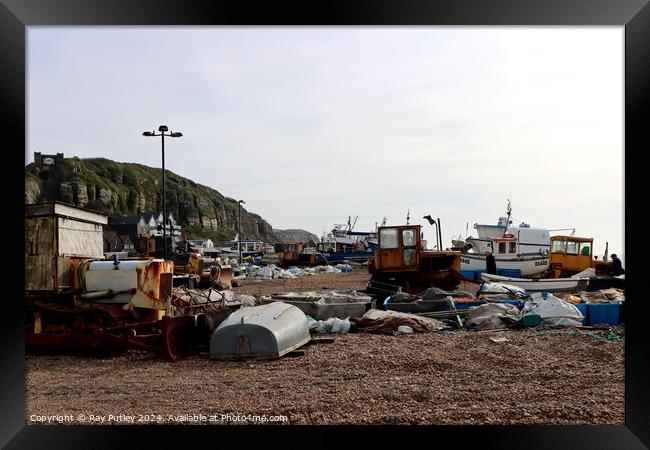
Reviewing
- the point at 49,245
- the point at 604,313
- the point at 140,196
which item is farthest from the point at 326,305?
the point at 140,196

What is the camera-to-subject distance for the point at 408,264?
16.1m

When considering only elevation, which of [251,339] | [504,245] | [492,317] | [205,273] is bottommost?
[492,317]

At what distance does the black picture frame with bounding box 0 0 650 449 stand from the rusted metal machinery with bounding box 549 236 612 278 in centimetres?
1757

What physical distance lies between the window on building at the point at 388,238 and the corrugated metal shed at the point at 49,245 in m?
9.17

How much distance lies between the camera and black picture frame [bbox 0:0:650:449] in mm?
4434

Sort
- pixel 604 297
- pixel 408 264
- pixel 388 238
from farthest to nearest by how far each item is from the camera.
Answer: pixel 388 238, pixel 408 264, pixel 604 297

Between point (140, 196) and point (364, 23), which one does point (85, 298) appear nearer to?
point (364, 23)

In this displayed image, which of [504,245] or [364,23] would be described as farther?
[504,245]

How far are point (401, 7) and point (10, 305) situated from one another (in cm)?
383

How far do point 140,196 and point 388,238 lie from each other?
71.7 metres

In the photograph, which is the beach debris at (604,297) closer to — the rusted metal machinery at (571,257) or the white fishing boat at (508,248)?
the rusted metal machinery at (571,257)

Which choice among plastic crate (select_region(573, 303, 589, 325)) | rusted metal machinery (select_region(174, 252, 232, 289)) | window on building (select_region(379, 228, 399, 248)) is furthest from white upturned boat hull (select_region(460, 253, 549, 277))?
plastic crate (select_region(573, 303, 589, 325))

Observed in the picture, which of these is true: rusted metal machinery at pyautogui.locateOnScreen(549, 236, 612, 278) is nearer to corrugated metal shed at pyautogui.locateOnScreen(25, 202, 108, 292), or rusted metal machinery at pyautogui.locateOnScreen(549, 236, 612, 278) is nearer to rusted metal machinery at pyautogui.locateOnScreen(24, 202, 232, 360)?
rusted metal machinery at pyautogui.locateOnScreen(24, 202, 232, 360)

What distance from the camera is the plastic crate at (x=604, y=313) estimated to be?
1092cm
